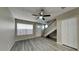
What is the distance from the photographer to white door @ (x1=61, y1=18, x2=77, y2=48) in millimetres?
3869

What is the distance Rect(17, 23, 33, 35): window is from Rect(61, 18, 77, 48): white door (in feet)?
10.3

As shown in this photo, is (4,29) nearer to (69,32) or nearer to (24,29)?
(69,32)

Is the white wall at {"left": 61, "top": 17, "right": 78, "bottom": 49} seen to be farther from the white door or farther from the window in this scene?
the window

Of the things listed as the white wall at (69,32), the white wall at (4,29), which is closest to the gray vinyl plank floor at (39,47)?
the white wall at (69,32)

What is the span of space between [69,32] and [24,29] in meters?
3.73

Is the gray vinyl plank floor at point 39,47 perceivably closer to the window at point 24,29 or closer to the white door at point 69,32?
the white door at point 69,32

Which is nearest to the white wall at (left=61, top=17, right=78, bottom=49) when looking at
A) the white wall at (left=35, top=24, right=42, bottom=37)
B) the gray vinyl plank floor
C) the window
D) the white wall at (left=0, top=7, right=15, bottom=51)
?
the gray vinyl plank floor

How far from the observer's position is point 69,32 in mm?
4273

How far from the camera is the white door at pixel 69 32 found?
387 centimetres

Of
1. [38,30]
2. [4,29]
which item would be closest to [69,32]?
[4,29]

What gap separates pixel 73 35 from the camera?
3.94 meters
